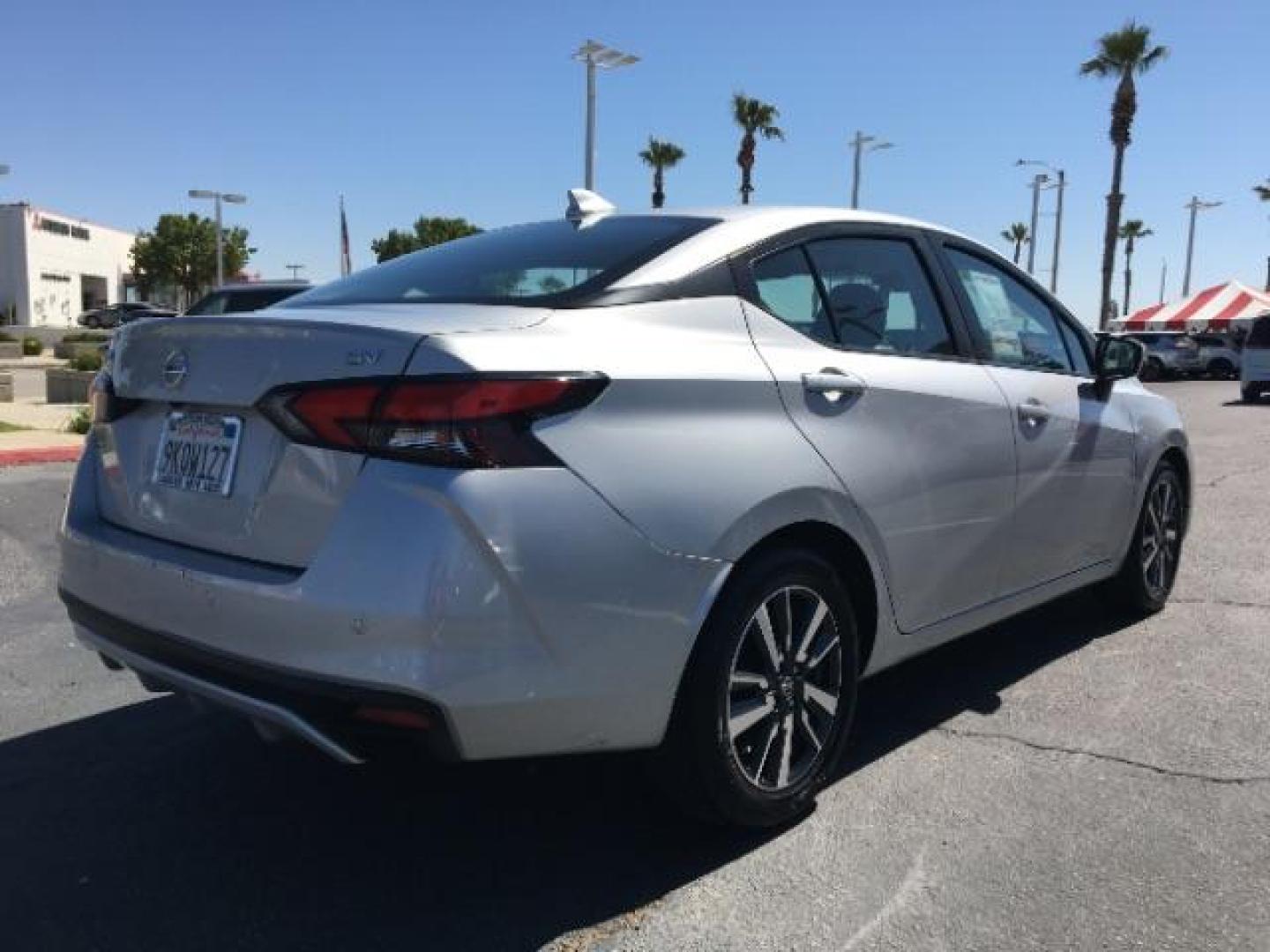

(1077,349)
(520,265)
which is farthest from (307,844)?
Answer: (1077,349)

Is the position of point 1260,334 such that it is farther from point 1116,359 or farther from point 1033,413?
point 1033,413

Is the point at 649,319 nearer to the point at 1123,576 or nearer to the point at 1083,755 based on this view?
the point at 1083,755

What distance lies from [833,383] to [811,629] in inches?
26.6

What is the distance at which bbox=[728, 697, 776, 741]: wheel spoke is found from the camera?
111 inches

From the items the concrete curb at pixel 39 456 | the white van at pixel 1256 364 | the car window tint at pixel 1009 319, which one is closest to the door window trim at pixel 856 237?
the car window tint at pixel 1009 319

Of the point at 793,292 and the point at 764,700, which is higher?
the point at 793,292

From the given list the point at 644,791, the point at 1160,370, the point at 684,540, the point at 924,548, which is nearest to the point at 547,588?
the point at 684,540

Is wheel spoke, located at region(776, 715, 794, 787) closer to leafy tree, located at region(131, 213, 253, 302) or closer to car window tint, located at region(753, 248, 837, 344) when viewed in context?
car window tint, located at region(753, 248, 837, 344)

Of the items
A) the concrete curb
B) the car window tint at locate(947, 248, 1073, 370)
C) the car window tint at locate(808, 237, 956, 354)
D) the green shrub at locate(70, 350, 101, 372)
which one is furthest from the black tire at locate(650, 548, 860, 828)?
the green shrub at locate(70, 350, 101, 372)

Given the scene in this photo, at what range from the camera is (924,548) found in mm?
3426

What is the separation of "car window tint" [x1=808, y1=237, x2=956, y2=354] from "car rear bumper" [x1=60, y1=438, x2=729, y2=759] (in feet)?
3.56

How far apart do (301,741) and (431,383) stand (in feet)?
2.84

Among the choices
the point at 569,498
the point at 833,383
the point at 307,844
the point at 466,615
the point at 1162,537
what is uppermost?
the point at 833,383

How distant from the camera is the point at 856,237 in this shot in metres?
3.62
